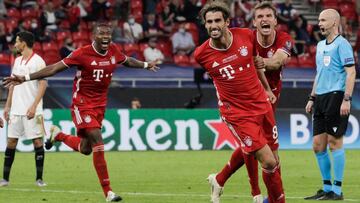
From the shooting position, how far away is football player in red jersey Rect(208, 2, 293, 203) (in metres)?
12.0

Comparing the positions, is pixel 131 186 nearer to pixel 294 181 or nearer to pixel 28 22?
pixel 294 181

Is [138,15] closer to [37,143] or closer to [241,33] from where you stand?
[37,143]

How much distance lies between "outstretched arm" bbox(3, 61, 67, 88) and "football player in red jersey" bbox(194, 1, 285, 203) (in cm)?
212

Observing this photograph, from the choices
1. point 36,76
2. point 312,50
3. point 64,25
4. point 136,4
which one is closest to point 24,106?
point 36,76

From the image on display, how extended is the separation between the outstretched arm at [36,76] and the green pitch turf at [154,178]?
1.70m

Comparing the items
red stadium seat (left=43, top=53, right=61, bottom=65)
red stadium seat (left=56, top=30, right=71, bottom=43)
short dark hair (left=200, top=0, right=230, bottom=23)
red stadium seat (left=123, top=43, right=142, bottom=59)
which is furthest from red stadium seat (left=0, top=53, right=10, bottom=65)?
short dark hair (left=200, top=0, right=230, bottom=23)

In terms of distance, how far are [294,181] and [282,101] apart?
10.6 meters

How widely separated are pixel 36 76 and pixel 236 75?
8.76 ft

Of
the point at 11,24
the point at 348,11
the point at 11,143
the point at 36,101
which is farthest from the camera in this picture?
the point at 348,11

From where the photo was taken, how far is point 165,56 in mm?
31562

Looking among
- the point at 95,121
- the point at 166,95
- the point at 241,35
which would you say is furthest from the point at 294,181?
the point at 166,95

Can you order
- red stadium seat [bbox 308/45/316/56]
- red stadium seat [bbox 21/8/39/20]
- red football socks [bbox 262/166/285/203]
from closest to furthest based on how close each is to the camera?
1. red football socks [bbox 262/166/285/203]
2. red stadium seat [bbox 21/8/39/20]
3. red stadium seat [bbox 308/45/316/56]

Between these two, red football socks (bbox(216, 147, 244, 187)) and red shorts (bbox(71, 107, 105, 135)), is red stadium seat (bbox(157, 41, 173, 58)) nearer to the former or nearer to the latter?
red shorts (bbox(71, 107, 105, 135))

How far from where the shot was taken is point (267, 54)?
12.5 m
